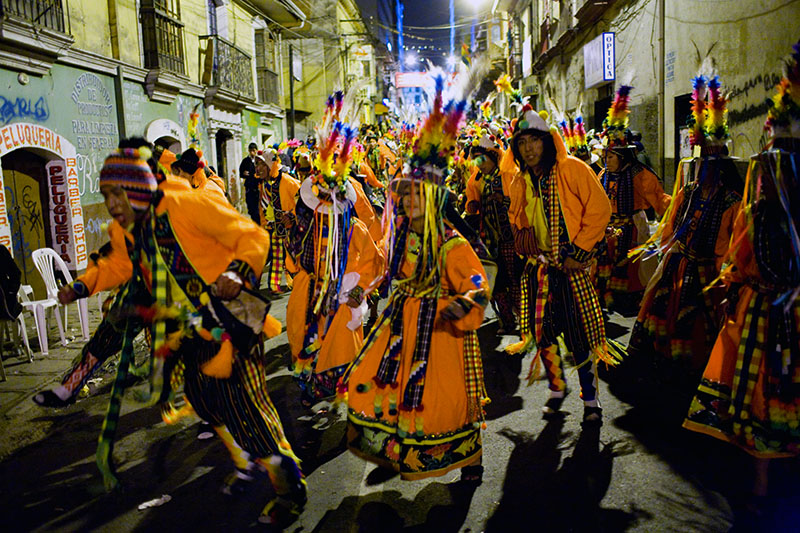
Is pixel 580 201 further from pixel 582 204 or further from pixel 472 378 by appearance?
pixel 472 378

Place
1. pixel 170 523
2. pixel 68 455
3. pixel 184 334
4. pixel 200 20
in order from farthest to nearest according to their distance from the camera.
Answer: pixel 200 20, pixel 68 455, pixel 170 523, pixel 184 334

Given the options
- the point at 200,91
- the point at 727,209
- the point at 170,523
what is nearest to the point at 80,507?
the point at 170,523

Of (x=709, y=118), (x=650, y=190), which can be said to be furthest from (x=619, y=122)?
(x=709, y=118)

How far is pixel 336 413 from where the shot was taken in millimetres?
4895

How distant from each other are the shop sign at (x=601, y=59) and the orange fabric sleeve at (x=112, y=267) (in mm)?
13485

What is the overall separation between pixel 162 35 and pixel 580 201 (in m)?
12.5

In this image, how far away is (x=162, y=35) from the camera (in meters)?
14.0

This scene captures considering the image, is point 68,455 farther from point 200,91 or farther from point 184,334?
point 200,91

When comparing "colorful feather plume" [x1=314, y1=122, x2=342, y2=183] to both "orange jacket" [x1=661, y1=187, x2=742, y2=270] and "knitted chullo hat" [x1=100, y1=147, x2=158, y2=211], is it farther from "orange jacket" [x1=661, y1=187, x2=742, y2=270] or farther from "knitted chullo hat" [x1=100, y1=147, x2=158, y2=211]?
"orange jacket" [x1=661, y1=187, x2=742, y2=270]

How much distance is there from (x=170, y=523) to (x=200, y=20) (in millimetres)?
15573

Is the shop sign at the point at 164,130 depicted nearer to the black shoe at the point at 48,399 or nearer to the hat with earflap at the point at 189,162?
the hat with earflap at the point at 189,162

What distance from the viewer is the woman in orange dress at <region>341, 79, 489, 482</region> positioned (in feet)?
11.2

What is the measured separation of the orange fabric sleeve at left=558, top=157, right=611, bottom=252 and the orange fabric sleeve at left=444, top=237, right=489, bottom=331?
1.16 meters

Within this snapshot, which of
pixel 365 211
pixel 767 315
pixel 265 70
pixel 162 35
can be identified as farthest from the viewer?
pixel 265 70
